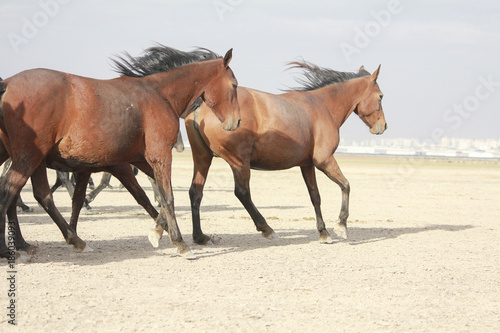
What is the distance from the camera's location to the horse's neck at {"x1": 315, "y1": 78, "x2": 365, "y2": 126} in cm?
1171

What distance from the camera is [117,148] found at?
27.1 feet

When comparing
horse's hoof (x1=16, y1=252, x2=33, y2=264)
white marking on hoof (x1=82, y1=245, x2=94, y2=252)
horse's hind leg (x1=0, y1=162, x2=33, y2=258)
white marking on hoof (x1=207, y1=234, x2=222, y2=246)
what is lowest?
white marking on hoof (x1=207, y1=234, x2=222, y2=246)

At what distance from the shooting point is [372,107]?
1220 centimetres

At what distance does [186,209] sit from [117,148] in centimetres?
864

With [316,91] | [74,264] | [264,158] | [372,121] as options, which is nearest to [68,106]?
[74,264]

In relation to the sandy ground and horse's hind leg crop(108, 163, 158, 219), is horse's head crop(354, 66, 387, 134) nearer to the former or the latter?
the sandy ground

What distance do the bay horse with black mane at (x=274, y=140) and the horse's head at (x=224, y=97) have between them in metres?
0.63

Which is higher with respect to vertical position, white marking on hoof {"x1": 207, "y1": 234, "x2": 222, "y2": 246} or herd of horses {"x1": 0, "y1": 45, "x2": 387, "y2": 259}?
herd of horses {"x1": 0, "y1": 45, "x2": 387, "y2": 259}

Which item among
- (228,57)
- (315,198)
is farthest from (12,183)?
(315,198)

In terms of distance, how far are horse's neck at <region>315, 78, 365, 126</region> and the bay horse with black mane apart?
0.06 feet

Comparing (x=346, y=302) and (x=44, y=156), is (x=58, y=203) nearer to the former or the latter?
(x=44, y=156)

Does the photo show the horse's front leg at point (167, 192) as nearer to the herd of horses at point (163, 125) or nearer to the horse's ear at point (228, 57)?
the herd of horses at point (163, 125)

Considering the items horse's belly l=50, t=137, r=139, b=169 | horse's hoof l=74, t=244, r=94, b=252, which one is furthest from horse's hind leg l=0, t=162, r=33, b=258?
horse's hoof l=74, t=244, r=94, b=252
